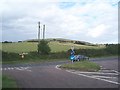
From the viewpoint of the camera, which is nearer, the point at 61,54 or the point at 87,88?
the point at 87,88

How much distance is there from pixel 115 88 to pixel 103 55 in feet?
193

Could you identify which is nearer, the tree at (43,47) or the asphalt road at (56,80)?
the asphalt road at (56,80)

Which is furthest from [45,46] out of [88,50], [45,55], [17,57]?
[88,50]

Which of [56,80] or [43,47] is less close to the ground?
[43,47]

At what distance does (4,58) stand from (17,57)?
301cm

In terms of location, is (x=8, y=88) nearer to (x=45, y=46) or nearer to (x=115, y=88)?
(x=115, y=88)

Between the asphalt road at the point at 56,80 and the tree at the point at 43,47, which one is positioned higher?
the tree at the point at 43,47

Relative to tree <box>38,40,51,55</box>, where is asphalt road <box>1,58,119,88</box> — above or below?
below

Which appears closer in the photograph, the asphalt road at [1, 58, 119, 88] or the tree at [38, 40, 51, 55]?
the asphalt road at [1, 58, 119, 88]

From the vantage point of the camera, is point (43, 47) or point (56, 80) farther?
point (43, 47)

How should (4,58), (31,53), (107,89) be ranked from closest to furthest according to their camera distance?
(107,89)
(4,58)
(31,53)

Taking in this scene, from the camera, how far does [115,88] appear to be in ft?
58.3

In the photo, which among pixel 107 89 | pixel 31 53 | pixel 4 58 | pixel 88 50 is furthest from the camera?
pixel 88 50

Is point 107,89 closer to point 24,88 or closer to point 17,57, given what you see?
point 24,88
